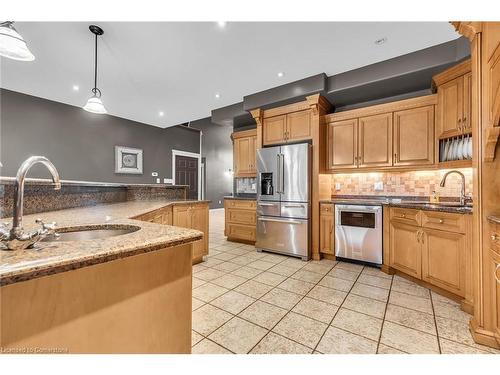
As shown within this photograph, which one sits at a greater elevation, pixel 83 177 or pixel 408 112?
pixel 408 112

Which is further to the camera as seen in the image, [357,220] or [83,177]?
[83,177]

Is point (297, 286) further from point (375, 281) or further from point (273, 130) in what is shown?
point (273, 130)

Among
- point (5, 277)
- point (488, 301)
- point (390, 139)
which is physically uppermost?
point (390, 139)

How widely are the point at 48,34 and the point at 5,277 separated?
3094mm

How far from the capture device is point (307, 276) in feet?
8.76

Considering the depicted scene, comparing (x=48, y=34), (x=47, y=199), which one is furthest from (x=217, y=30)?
(x=47, y=199)

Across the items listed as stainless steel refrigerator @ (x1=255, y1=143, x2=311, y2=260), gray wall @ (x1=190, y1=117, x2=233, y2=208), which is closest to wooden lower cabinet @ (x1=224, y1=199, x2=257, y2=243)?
stainless steel refrigerator @ (x1=255, y1=143, x2=311, y2=260)

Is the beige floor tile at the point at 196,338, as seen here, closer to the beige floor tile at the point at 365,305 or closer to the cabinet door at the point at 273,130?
the beige floor tile at the point at 365,305

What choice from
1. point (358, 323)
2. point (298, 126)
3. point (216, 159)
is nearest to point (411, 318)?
point (358, 323)

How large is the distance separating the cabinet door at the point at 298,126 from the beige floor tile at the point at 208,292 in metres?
2.44

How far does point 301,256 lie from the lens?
3.29 metres

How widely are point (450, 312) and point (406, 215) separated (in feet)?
3.19

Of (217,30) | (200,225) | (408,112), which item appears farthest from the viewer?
(200,225)

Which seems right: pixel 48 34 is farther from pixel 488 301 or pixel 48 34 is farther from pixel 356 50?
pixel 488 301
